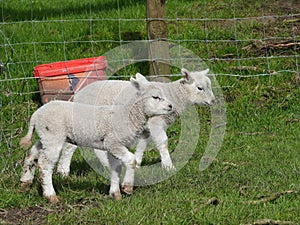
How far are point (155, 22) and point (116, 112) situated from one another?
289 cm

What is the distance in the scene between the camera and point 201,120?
325 inches

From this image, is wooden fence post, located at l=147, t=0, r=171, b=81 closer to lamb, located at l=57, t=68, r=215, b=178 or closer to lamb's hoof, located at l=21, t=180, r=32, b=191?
lamb, located at l=57, t=68, r=215, b=178

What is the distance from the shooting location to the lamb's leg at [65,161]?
6.42 meters

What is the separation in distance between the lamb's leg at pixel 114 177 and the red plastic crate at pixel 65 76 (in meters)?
2.75

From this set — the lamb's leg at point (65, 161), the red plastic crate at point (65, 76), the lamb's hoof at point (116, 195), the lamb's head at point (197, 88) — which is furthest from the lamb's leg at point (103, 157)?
the red plastic crate at point (65, 76)

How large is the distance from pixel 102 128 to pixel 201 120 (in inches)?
114

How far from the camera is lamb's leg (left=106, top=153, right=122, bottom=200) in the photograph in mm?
5552

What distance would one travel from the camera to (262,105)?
860 centimetres

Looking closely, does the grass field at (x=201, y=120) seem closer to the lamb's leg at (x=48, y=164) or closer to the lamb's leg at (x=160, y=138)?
the lamb's leg at (x=48, y=164)

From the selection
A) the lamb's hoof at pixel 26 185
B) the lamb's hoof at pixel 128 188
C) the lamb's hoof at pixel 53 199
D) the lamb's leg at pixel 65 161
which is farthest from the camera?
the lamb's leg at pixel 65 161

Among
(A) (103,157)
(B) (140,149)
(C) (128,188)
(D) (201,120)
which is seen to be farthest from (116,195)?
(D) (201,120)

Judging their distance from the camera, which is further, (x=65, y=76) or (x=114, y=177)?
(x=65, y=76)

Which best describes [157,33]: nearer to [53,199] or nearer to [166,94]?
[166,94]

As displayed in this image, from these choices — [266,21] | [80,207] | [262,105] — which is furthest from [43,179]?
[266,21]
